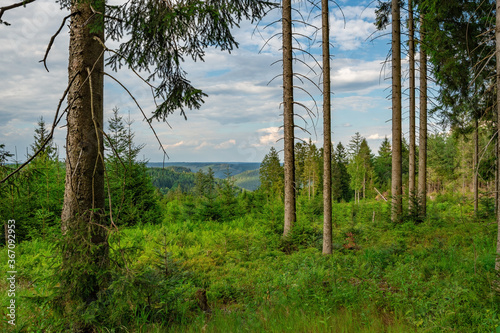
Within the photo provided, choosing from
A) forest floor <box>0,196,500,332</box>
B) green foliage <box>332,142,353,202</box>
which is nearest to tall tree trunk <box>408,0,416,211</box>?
forest floor <box>0,196,500,332</box>

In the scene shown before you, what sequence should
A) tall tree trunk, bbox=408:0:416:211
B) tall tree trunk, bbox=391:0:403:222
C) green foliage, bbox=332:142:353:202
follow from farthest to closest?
green foliage, bbox=332:142:353:202 < tall tree trunk, bbox=408:0:416:211 < tall tree trunk, bbox=391:0:403:222

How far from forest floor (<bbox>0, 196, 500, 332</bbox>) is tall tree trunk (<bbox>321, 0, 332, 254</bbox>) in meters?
0.84

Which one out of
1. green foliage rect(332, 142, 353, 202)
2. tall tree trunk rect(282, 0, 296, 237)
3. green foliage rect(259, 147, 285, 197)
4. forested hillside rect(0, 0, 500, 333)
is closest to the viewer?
forested hillside rect(0, 0, 500, 333)

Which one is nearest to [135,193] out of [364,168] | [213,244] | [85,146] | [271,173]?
[213,244]

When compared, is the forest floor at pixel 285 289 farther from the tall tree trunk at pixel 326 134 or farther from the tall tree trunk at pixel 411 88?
the tall tree trunk at pixel 411 88

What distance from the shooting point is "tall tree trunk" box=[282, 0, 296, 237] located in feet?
31.9

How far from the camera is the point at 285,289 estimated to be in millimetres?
5488

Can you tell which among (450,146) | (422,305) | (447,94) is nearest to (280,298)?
(422,305)

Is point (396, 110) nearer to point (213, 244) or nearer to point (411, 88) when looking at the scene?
point (411, 88)

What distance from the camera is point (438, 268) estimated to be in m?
6.53

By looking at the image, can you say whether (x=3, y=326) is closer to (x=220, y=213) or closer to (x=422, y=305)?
(x=422, y=305)

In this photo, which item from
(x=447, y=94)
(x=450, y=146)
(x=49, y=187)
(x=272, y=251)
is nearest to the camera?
(x=272, y=251)

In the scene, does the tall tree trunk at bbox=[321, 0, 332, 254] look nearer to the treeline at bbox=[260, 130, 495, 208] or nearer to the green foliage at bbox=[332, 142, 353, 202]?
the treeline at bbox=[260, 130, 495, 208]

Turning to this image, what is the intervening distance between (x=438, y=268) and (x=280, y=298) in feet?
13.1
